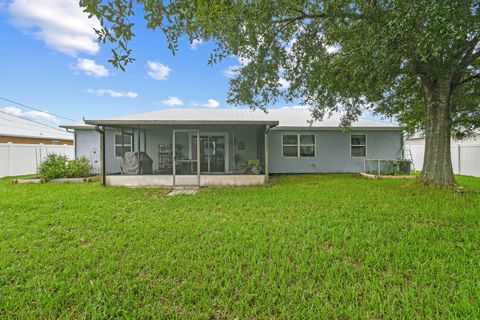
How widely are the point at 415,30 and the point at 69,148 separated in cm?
1913

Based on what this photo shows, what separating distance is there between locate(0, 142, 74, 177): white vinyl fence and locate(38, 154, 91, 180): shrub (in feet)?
8.76

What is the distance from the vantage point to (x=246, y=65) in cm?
823

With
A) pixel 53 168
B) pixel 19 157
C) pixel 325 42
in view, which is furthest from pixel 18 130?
pixel 325 42

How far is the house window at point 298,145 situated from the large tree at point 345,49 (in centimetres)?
228

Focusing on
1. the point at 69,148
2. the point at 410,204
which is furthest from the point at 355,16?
the point at 69,148

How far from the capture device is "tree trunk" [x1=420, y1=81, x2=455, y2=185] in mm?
7688

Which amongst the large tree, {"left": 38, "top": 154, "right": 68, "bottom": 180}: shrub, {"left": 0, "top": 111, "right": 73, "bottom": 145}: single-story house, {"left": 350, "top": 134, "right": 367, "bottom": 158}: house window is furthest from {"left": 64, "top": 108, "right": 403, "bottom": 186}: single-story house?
{"left": 0, "top": 111, "right": 73, "bottom": 145}: single-story house

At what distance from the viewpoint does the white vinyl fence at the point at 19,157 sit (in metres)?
12.1

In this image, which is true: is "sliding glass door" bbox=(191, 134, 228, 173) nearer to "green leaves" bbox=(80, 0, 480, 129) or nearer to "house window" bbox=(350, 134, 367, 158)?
"green leaves" bbox=(80, 0, 480, 129)

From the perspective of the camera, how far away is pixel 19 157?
502 inches

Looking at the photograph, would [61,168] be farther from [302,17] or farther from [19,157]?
[302,17]

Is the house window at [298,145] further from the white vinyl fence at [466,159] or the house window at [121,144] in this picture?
the house window at [121,144]

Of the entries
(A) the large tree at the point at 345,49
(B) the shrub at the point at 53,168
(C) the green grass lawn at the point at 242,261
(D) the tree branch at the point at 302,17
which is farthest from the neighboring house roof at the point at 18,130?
(D) the tree branch at the point at 302,17

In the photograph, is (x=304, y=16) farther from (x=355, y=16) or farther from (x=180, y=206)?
(x=180, y=206)
